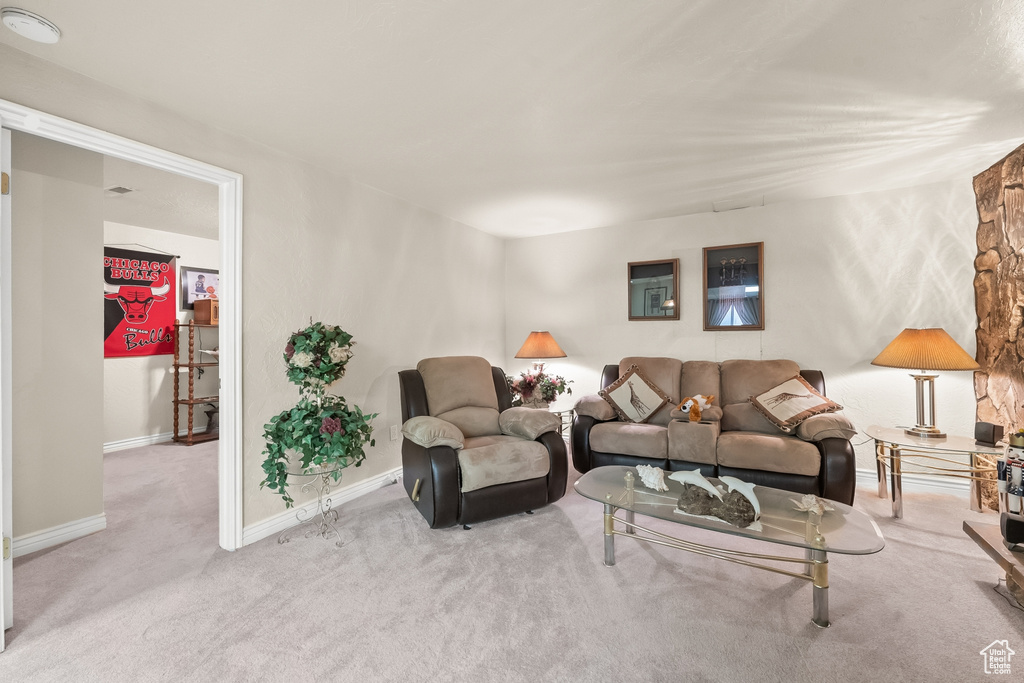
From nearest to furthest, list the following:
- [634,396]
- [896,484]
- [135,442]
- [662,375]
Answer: [896,484] → [634,396] → [662,375] → [135,442]

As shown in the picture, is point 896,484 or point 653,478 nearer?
point 653,478

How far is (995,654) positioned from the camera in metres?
1.70

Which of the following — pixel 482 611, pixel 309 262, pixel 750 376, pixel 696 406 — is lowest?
pixel 482 611

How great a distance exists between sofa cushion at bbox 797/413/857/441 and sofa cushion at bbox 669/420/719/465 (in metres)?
0.56

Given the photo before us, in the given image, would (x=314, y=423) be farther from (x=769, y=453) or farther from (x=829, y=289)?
(x=829, y=289)

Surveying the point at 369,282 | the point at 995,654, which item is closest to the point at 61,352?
the point at 369,282

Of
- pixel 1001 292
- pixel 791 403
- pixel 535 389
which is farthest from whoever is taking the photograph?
pixel 535 389

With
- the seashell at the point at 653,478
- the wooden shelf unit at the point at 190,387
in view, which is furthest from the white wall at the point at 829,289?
the wooden shelf unit at the point at 190,387

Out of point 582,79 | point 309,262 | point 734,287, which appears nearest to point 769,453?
point 734,287

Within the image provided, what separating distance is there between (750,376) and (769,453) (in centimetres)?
92

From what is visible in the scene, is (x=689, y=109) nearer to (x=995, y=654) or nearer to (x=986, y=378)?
(x=995, y=654)

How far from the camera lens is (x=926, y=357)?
3.03 meters

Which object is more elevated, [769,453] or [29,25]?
[29,25]

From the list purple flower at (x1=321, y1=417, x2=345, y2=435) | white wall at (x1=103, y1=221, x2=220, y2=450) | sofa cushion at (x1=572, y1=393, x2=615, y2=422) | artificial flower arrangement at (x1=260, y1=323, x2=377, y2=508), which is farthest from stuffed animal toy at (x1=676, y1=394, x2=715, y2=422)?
white wall at (x1=103, y1=221, x2=220, y2=450)
